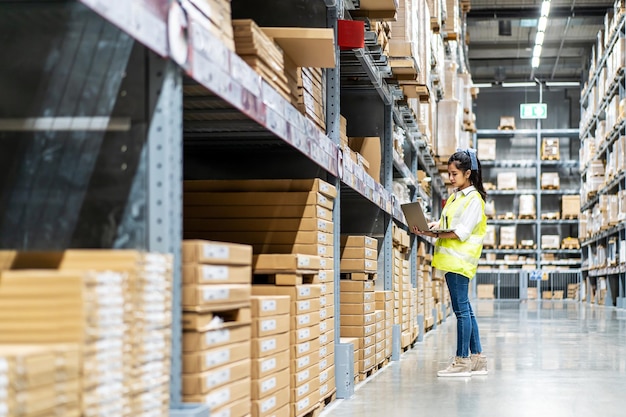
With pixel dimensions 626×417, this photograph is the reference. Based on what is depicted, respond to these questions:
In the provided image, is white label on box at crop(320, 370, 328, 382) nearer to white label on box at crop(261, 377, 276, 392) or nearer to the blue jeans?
white label on box at crop(261, 377, 276, 392)

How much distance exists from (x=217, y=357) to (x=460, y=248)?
411 centimetres

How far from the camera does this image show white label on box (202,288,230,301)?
284cm

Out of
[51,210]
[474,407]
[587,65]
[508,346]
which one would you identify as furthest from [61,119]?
[587,65]

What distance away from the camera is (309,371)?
4562mm

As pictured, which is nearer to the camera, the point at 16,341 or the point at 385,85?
the point at 16,341

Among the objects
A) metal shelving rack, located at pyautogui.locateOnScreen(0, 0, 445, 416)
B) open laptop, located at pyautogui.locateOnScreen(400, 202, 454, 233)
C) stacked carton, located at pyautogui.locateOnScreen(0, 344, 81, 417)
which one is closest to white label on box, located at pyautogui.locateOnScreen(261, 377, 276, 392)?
metal shelving rack, located at pyautogui.locateOnScreen(0, 0, 445, 416)

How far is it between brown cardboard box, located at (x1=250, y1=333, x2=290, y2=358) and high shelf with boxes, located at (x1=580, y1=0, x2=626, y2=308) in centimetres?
1575

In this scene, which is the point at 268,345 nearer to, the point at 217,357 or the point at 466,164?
the point at 217,357

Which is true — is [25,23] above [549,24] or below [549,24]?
below

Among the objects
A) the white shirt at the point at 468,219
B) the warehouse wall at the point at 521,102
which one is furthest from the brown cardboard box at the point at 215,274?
the warehouse wall at the point at 521,102

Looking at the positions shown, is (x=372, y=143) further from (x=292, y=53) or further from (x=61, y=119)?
(x=61, y=119)

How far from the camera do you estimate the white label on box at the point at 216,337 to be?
9.53ft

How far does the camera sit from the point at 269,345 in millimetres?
3770

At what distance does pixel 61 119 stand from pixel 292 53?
194 centimetres
